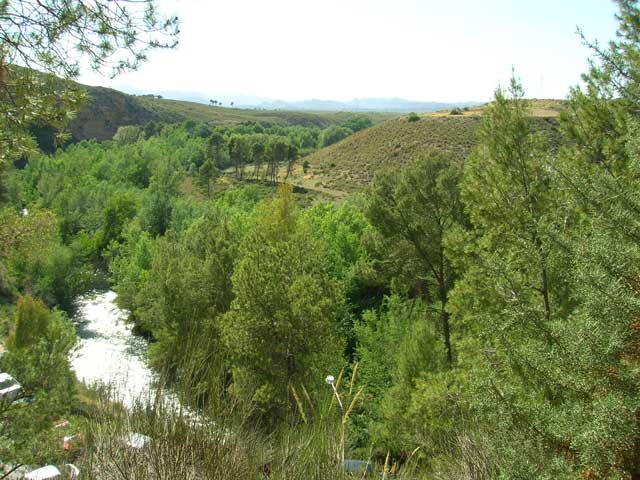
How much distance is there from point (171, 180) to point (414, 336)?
45960mm

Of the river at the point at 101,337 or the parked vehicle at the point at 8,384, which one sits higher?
the parked vehicle at the point at 8,384

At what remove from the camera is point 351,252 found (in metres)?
28.8

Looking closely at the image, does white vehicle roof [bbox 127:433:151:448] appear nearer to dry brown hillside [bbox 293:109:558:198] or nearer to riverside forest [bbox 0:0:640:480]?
riverside forest [bbox 0:0:640:480]

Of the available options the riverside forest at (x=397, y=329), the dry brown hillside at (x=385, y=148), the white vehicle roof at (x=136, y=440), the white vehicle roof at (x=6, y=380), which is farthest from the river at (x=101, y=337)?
the dry brown hillside at (x=385, y=148)

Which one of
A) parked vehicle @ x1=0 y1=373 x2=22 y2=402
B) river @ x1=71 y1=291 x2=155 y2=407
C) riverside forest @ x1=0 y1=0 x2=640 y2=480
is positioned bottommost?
river @ x1=71 y1=291 x2=155 y2=407

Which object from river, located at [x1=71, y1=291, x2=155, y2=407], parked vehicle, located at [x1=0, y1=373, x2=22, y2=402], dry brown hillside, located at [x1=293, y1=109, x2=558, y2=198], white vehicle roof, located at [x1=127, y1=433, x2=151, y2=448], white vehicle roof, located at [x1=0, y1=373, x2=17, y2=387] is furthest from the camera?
dry brown hillside, located at [x1=293, y1=109, x2=558, y2=198]

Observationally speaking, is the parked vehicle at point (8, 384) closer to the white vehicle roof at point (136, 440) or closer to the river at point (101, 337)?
the river at point (101, 337)

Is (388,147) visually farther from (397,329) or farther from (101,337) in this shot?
(397,329)

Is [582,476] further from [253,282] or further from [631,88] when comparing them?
[253,282]

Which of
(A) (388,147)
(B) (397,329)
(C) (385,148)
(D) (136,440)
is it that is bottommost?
(B) (397,329)

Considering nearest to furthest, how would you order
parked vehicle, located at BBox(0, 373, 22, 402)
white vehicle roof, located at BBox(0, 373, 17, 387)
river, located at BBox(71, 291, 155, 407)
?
parked vehicle, located at BBox(0, 373, 22, 402)
white vehicle roof, located at BBox(0, 373, 17, 387)
river, located at BBox(71, 291, 155, 407)

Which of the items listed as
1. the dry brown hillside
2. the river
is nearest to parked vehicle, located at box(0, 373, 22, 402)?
the river

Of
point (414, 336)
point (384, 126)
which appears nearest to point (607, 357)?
point (414, 336)

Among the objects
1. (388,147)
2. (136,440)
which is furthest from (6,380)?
(388,147)
